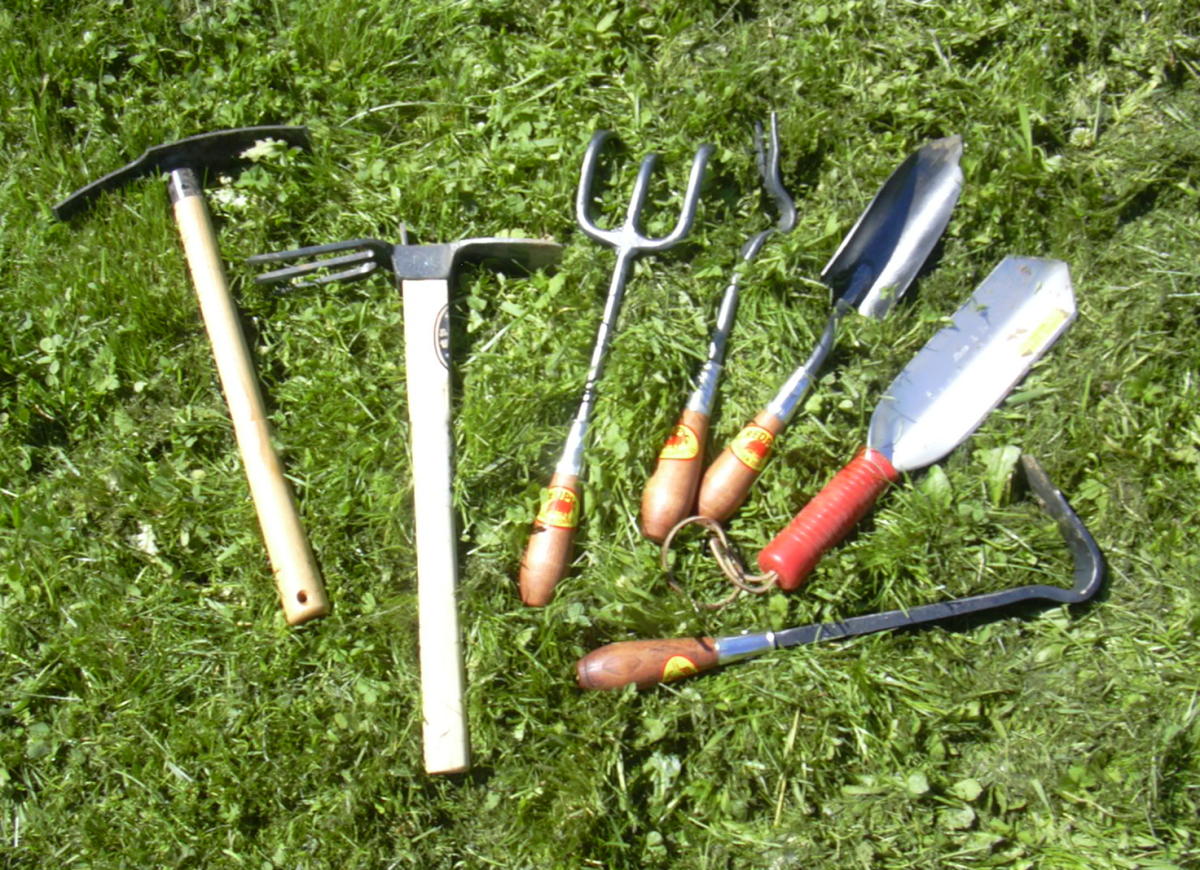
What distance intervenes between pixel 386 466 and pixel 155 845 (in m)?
1.16

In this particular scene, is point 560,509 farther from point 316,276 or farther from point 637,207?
point 316,276

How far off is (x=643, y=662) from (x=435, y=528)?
2.13 ft

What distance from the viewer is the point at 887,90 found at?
9.95ft

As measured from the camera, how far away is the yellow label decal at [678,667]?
2520 mm

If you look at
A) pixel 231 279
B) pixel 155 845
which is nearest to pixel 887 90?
pixel 231 279

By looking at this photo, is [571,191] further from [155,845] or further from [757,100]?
[155,845]

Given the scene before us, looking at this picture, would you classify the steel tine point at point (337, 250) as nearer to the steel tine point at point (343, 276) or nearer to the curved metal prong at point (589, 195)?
the steel tine point at point (343, 276)

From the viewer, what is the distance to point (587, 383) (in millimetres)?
2705

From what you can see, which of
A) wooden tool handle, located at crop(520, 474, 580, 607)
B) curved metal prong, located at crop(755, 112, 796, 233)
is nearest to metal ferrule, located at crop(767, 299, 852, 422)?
curved metal prong, located at crop(755, 112, 796, 233)

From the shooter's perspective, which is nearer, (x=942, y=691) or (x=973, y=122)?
(x=942, y=691)

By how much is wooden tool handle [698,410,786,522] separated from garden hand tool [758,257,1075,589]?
0.16m

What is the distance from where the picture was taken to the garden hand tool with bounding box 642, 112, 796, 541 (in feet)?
8.52

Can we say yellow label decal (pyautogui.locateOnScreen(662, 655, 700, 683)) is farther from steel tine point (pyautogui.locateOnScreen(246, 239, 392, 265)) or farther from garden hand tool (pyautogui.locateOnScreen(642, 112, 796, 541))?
steel tine point (pyautogui.locateOnScreen(246, 239, 392, 265))

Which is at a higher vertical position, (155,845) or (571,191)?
(571,191)
